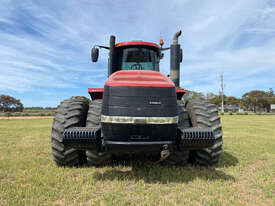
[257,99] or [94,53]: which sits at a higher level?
[257,99]

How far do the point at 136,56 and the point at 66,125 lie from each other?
1.95 meters

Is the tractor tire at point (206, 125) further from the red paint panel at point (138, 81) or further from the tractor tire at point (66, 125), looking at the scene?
the tractor tire at point (66, 125)

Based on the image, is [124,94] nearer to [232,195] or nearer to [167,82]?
[167,82]

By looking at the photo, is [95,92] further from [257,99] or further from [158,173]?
[257,99]

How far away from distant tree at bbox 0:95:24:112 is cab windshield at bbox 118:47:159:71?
72631mm

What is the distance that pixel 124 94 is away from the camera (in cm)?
232

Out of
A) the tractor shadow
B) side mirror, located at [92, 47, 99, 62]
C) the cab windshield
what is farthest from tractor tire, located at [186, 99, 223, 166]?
side mirror, located at [92, 47, 99, 62]

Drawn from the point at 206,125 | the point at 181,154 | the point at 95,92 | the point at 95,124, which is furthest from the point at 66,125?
the point at 206,125

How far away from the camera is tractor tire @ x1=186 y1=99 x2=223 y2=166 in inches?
120

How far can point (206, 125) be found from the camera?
9.70 ft

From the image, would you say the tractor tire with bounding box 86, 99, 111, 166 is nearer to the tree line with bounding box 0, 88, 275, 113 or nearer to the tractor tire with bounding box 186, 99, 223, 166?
the tractor tire with bounding box 186, 99, 223, 166

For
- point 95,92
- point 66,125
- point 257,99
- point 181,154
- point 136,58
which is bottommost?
point 181,154

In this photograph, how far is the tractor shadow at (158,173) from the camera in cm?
277

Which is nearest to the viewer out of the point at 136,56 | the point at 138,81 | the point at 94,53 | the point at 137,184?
the point at 138,81
